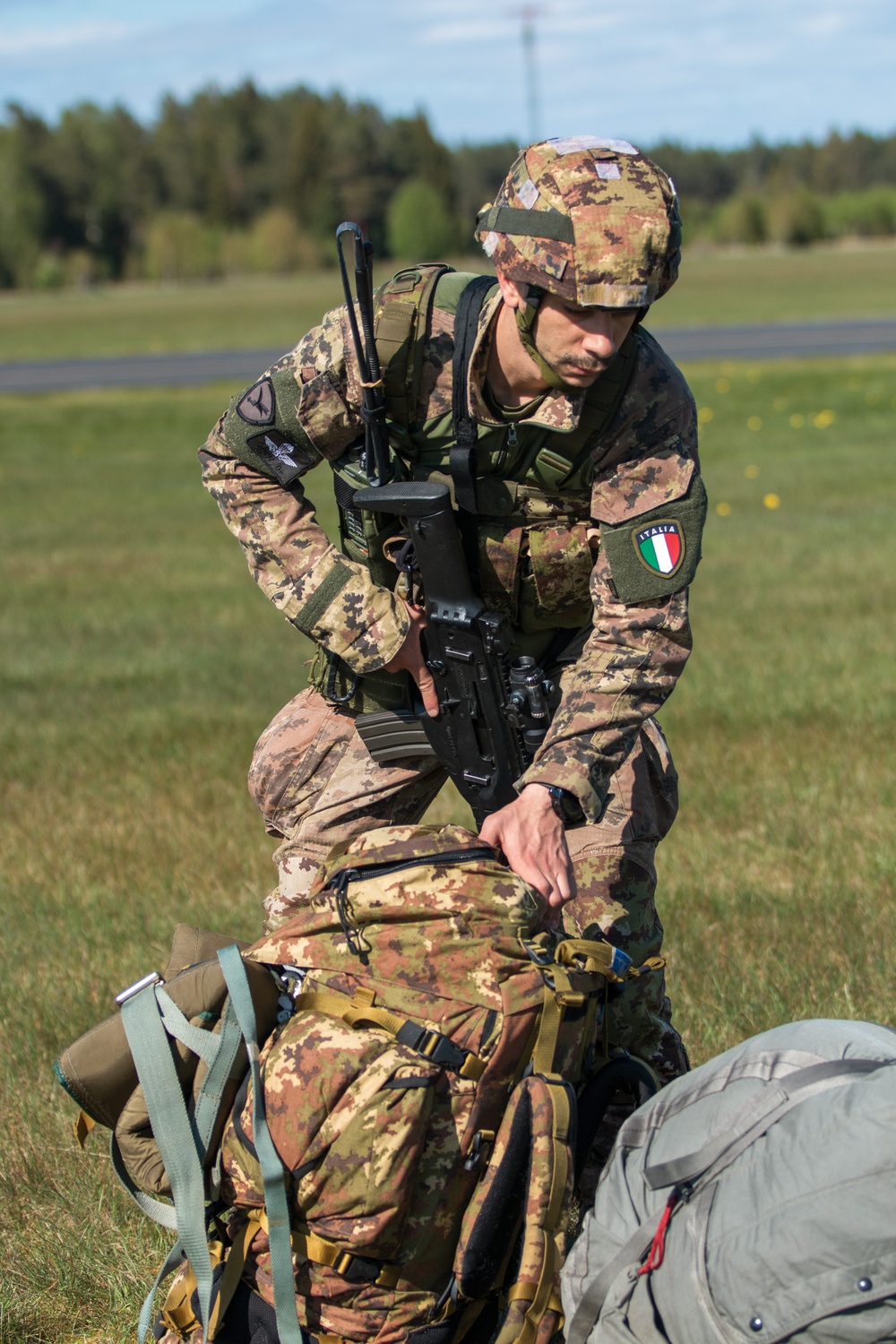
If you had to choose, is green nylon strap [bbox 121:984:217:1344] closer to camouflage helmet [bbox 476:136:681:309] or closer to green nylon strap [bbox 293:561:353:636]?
green nylon strap [bbox 293:561:353:636]

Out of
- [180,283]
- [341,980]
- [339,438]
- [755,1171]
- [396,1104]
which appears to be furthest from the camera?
[180,283]

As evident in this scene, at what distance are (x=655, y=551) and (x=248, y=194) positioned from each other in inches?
6070

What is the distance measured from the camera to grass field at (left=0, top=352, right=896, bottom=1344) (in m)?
3.76

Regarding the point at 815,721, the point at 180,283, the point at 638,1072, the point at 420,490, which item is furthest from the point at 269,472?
the point at 180,283

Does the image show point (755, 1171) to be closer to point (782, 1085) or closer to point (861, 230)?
point (782, 1085)

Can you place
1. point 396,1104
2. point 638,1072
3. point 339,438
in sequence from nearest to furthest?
point 396,1104 → point 638,1072 → point 339,438

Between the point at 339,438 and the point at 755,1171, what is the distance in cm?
A: 211

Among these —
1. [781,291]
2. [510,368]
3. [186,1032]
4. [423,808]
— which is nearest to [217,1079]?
[186,1032]

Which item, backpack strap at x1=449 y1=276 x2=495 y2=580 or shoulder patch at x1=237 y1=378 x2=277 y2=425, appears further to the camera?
shoulder patch at x1=237 y1=378 x2=277 y2=425

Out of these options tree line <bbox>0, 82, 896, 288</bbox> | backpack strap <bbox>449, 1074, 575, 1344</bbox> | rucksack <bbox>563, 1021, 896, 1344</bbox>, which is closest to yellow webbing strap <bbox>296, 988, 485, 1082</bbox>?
backpack strap <bbox>449, 1074, 575, 1344</bbox>

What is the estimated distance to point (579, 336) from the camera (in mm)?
3215

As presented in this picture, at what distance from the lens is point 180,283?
4582 inches

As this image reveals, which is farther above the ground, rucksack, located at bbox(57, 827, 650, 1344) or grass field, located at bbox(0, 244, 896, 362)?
rucksack, located at bbox(57, 827, 650, 1344)

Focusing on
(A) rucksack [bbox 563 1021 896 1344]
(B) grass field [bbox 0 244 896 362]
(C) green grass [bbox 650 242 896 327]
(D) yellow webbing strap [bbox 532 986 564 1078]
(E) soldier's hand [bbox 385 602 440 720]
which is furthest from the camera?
(B) grass field [bbox 0 244 896 362]
